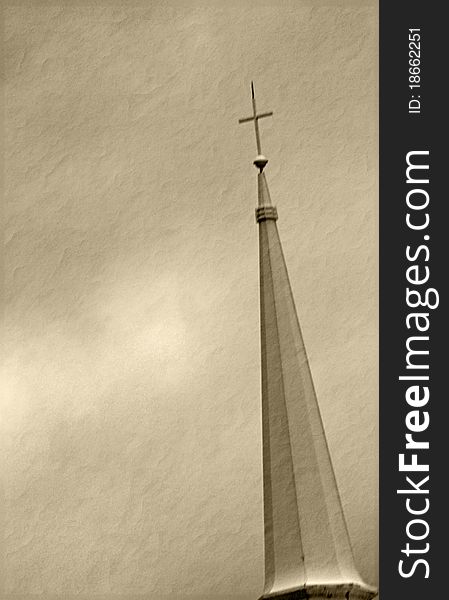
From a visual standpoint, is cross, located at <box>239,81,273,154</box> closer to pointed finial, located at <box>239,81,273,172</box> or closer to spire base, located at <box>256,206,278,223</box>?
pointed finial, located at <box>239,81,273,172</box>

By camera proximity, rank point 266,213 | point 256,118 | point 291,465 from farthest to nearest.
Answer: point 266,213 < point 256,118 < point 291,465

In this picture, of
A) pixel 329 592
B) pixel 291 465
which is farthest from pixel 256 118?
pixel 329 592

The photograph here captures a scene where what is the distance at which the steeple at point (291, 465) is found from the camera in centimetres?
2616

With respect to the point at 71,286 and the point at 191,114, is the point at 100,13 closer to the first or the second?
the point at 191,114

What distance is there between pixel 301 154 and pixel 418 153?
757 centimetres

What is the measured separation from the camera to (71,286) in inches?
1132

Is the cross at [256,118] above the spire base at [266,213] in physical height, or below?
above

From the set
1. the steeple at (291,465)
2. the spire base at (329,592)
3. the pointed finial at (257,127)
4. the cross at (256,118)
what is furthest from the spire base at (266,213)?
the spire base at (329,592)

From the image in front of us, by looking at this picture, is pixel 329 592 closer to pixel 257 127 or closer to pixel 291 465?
pixel 291 465

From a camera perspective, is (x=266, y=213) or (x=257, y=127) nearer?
(x=257, y=127)

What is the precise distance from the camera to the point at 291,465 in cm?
2755

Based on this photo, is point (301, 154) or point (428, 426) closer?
point (428, 426)

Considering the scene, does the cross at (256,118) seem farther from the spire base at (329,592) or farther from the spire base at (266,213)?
the spire base at (329,592)

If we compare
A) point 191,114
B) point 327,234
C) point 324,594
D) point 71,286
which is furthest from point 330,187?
point 324,594
